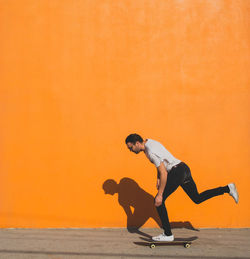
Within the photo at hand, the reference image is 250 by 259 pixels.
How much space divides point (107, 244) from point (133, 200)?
3.46 ft

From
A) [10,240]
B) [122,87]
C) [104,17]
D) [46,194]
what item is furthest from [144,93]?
[10,240]

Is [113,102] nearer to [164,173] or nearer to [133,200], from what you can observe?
[133,200]

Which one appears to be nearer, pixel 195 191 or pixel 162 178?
pixel 162 178

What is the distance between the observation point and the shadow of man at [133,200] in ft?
18.0

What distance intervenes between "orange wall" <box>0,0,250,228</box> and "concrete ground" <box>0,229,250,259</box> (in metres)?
0.28

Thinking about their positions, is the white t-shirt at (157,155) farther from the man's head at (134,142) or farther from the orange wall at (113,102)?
the orange wall at (113,102)

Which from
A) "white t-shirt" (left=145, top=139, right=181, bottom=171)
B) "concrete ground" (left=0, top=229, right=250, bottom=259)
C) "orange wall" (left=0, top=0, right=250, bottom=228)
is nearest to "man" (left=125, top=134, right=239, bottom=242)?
"white t-shirt" (left=145, top=139, right=181, bottom=171)

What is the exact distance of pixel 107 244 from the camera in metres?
4.60

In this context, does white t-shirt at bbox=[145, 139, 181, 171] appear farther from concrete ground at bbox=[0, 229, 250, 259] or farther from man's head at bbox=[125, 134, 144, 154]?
concrete ground at bbox=[0, 229, 250, 259]

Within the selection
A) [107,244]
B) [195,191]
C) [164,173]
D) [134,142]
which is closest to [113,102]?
[134,142]

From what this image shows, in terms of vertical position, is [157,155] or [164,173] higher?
[157,155]

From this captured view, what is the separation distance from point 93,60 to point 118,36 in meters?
0.56

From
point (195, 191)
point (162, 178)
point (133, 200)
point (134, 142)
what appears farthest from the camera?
point (133, 200)

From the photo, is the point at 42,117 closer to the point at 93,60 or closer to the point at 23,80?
the point at 23,80
